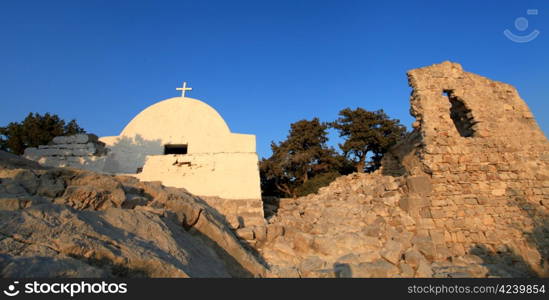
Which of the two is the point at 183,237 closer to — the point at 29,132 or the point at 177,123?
the point at 177,123

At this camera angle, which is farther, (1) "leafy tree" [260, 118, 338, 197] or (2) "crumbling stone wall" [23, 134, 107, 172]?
(1) "leafy tree" [260, 118, 338, 197]

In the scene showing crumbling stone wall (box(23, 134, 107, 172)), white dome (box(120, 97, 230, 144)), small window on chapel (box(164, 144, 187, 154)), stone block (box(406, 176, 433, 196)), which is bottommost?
stone block (box(406, 176, 433, 196))

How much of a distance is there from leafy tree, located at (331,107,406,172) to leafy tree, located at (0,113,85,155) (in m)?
15.5

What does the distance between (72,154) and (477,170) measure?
12.3 metres

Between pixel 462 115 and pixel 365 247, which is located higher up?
pixel 462 115

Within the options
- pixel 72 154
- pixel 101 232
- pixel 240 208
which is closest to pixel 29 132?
pixel 72 154

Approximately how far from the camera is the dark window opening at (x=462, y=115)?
360 inches

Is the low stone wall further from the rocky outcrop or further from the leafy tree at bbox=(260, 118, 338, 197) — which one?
the leafy tree at bbox=(260, 118, 338, 197)

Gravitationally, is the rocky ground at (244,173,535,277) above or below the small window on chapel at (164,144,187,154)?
below

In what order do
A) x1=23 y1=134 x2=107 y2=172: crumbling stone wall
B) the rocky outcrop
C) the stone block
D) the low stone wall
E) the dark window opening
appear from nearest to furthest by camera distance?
the rocky outcrop
the stone block
the low stone wall
the dark window opening
x1=23 y1=134 x2=107 y2=172: crumbling stone wall

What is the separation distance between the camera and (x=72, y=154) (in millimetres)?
10594

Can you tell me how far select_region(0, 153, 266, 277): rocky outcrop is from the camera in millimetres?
2764

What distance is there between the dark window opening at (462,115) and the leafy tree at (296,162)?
28.2 ft

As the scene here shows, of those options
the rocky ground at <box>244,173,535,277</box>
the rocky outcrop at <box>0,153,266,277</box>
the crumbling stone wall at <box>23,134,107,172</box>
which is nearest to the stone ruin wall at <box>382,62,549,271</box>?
the rocky ground at <box>244,173,535,277</box>
